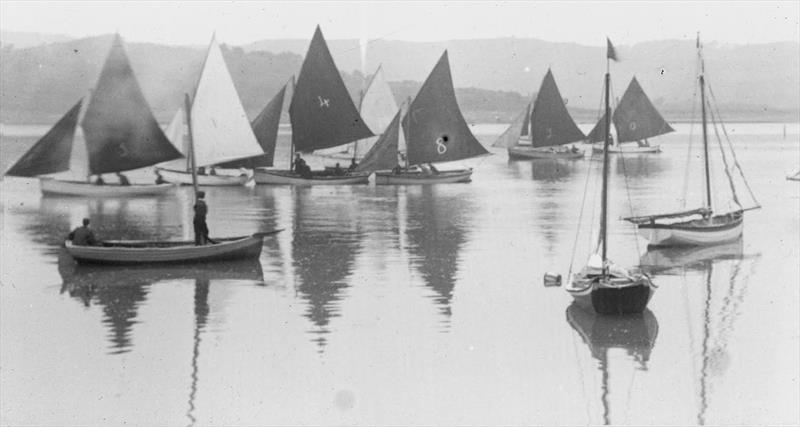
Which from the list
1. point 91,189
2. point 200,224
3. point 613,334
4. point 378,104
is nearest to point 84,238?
point 200,224

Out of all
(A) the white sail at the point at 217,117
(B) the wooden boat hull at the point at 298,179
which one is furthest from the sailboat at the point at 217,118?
(B) the wooden boat hull at the point at 298,179

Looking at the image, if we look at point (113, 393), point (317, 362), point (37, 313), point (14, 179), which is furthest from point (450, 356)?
point (14, 179)

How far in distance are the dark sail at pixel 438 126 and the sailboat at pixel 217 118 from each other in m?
15.3

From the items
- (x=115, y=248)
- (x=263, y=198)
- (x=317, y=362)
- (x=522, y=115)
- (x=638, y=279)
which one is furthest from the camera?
(x=522, y=115)

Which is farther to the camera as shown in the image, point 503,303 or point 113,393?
point 503,303

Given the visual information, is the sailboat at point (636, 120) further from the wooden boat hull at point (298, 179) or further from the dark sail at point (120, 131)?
the dark sail at point (120, 131)

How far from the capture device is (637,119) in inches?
3750

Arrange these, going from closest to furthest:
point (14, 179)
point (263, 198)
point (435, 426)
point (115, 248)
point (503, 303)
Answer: point (435, 426) < point (503, 303) < point (115, 248) < point (263, 198) < point (14, 179)

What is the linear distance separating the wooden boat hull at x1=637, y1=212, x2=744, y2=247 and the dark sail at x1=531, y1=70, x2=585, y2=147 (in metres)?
46.5

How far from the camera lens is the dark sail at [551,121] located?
86.7 metres

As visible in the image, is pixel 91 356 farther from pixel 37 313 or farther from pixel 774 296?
pixel 774 296

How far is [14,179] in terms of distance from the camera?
8094cm

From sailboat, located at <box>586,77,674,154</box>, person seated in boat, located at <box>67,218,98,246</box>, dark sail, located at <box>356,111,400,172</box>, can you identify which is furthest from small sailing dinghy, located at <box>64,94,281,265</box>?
sailboat, located at <box>586,77,674,154</box>

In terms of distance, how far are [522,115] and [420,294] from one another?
254 ft
